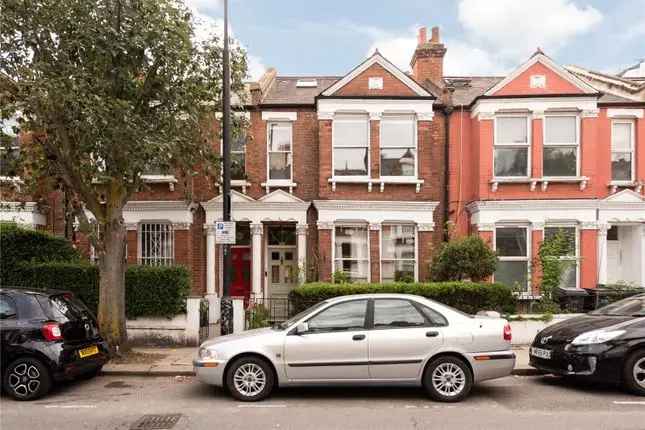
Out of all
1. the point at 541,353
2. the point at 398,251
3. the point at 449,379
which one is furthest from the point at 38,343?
the point at 398,251

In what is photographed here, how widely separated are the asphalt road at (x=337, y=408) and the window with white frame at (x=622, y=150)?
9505 mm

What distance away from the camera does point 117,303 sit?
9.72 m

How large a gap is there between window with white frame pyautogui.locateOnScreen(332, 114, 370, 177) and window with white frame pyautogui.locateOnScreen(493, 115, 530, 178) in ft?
12.4

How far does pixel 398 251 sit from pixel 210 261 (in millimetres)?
5575

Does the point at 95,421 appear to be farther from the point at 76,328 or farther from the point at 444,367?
the point at 444,367

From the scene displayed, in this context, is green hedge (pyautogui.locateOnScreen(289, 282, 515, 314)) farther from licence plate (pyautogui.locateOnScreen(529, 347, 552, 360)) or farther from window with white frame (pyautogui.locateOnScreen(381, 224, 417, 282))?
window with white frame (pyautogui.locateOnScreen(381, 224, 417, 282))

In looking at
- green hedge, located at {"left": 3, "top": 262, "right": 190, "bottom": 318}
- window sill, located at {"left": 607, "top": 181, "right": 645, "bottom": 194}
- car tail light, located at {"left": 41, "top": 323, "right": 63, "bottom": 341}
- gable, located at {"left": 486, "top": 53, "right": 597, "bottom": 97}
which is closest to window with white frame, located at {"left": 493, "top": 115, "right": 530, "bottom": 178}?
gable, located at {"left": 486, "top": 53, "right": 597, "bottom": 97}

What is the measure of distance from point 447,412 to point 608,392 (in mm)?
2776

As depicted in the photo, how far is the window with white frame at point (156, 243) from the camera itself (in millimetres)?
15336

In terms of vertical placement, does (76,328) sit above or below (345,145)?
below

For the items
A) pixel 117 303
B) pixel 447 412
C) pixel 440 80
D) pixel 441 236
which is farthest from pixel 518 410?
pixel 440 80

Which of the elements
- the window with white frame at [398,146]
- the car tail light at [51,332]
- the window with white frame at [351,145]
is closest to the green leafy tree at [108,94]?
the car tail light at [51,332]

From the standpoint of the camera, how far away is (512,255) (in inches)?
589

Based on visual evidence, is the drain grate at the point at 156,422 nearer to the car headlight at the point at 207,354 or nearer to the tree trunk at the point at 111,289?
the car headlight at the point at 207,354
